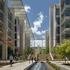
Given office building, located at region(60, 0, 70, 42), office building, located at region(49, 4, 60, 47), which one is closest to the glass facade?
office building, located at region(60, 0, 70, 42)

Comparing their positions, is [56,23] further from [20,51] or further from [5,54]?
[5,54]

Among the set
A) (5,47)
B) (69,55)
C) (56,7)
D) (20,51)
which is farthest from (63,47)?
(56,7)

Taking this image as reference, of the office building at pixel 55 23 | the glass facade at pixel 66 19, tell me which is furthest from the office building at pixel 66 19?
the office building at pixel 55 23

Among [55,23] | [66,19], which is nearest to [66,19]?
[66,19]

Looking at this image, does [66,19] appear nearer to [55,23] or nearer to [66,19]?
[66,19]

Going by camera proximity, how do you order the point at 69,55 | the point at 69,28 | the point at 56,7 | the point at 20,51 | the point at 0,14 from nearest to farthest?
the point at 69,55
the point at 0,14
the point at 69,28
the point at 20,51
the point at 56,7

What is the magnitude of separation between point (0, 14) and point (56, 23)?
55239 millimetres

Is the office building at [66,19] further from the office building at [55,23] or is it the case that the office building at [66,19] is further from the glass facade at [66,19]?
the office building at [55,23]

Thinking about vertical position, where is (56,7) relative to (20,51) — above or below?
above

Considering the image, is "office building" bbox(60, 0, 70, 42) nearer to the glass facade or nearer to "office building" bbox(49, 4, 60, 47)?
the glass facade

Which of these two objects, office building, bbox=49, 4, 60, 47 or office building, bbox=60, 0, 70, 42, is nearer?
office building, bbox=60, 0, 70, 42

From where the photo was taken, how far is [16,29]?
16288 cm

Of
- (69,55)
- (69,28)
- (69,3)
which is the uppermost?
(69,3)

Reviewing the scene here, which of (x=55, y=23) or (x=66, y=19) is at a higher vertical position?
(x=55, y=23)
